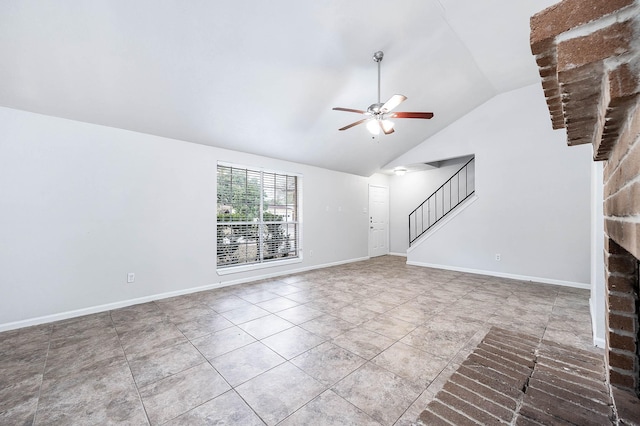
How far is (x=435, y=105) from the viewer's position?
198 inches

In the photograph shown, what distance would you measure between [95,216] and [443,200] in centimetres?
774

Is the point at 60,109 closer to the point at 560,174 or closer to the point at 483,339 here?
the point at 483,339

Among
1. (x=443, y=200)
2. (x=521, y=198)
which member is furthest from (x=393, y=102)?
(x=443, y=200)

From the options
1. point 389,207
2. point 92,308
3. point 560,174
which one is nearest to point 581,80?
point 92,308

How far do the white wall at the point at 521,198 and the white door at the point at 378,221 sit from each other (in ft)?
7.19

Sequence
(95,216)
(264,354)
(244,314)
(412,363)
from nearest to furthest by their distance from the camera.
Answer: (412,363) < (264,354) < (244,314) < (95,216)

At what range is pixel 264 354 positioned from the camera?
7.86ft

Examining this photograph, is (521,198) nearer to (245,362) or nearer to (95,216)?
(245,362)

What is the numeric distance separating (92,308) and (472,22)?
635 centimetres

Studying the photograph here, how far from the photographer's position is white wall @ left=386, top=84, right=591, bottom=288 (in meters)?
4.48

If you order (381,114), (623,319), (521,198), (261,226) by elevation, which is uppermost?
(381,114)

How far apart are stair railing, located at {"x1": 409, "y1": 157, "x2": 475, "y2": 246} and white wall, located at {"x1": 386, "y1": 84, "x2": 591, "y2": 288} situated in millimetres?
1124

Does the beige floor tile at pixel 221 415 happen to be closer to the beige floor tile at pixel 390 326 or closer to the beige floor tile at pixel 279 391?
the beige floor tile at pixel 279 391

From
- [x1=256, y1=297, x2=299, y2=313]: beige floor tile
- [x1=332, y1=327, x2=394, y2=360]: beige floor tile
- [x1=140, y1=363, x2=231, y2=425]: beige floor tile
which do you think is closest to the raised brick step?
[x1=332, y1=327, x2=394, y2=360]: beige floor tile
